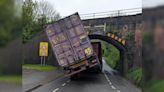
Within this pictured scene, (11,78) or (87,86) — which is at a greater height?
(11,78)

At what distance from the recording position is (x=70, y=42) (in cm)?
2008

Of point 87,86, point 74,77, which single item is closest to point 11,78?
point 87,86

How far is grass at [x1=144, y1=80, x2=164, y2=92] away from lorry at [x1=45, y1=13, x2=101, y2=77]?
18.4 m

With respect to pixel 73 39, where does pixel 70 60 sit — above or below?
below

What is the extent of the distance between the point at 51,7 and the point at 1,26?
4290cm

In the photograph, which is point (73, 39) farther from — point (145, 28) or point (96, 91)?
point (145, 28)

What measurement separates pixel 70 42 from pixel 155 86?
18613mm

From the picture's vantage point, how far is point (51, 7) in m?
44.0

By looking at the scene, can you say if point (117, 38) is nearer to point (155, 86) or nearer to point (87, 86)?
point (87, 86)

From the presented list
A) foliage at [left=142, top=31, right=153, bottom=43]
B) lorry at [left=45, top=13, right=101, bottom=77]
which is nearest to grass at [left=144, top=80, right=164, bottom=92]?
foliage at [left=142, top=31, right=153, bottom=43]

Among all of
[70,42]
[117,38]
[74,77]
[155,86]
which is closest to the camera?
[155,86]

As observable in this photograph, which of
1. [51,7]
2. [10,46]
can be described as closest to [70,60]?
[10,46]

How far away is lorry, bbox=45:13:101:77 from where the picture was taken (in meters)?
20.0

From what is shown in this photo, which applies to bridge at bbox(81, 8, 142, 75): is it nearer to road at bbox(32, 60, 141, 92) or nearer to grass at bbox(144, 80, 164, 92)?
road at bbox(32, 60, 141, 92)
